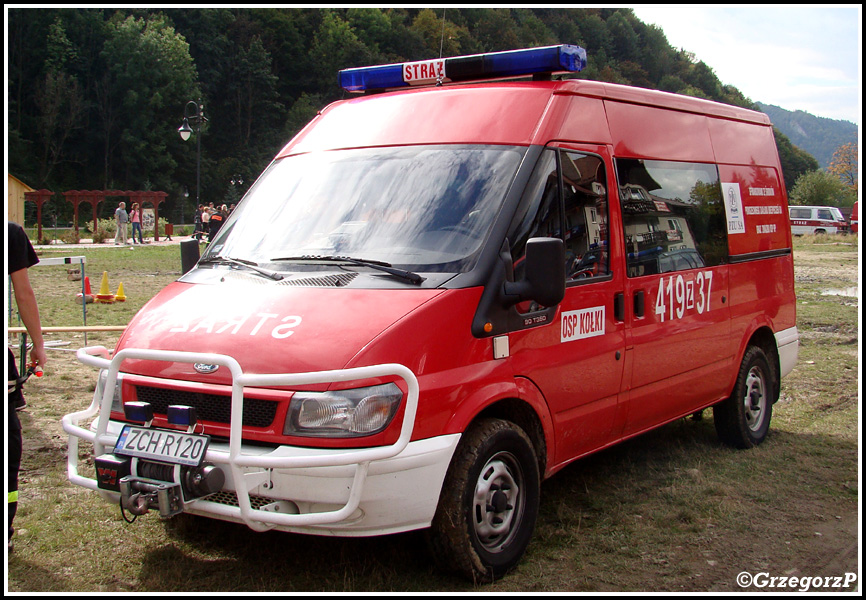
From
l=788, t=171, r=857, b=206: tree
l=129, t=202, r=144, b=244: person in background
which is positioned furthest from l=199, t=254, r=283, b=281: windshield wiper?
l=788, t=171, r=857, b=206: tree

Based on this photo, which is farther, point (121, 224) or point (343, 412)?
point (121, 224)

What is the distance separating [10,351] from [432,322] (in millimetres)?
2313

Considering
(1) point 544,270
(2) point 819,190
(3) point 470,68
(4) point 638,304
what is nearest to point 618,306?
(4) point 638,304

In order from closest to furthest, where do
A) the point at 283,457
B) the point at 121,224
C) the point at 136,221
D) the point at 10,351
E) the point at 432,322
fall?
1. the point at 283,457
2. the point at 432,322
3. the point at 10,351
4. the point at 121,224
5. the point at 136,221

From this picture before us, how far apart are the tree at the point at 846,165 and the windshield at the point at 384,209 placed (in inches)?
3464

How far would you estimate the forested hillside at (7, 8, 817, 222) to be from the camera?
238ft

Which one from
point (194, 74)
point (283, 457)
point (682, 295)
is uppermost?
point (194, 74)

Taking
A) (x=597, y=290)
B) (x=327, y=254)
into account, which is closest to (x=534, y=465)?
(x=597, y=290)

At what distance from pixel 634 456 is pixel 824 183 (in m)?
75.8

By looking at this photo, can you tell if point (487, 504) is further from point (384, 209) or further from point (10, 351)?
point (10, 351)

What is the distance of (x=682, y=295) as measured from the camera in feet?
18.8

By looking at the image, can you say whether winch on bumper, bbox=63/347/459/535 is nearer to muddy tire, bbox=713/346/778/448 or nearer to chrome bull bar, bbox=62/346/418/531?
chrome bull bar, bbox=62/346/418/531

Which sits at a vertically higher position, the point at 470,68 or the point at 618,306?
the point at 470,68

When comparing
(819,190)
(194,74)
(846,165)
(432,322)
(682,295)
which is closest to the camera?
(432,322)
